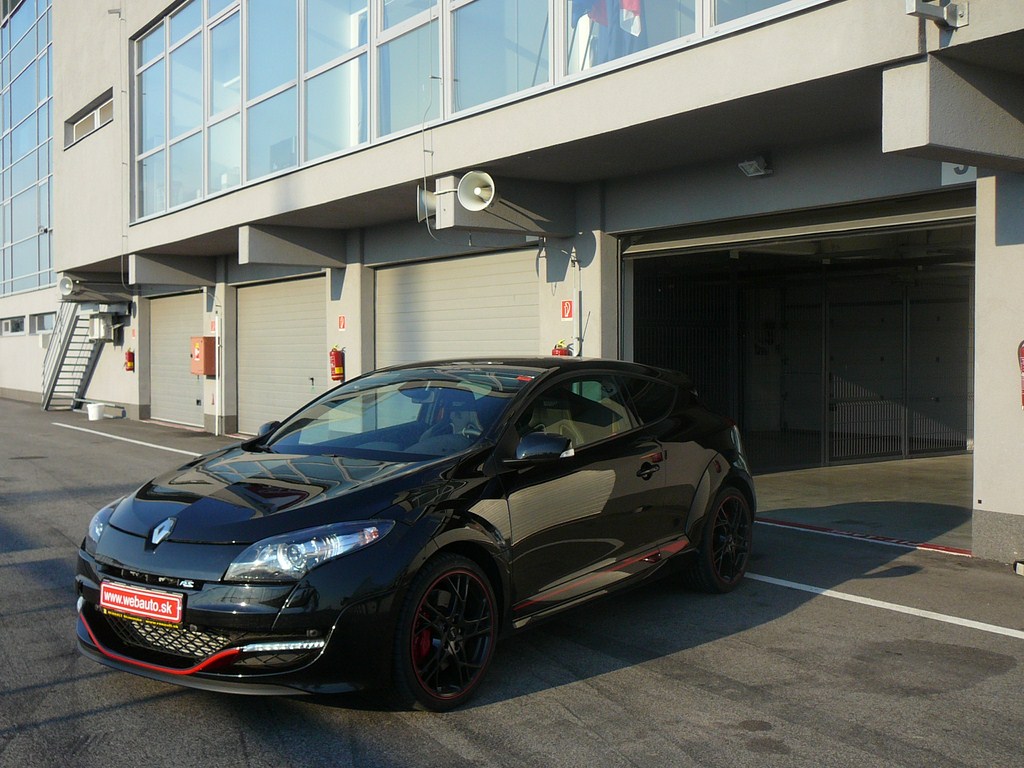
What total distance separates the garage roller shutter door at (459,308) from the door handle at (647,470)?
21.3ft

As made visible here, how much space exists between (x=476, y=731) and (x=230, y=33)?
15017mm

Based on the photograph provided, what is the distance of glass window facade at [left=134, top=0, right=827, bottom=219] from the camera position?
944cm

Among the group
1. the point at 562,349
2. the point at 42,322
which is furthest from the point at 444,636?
the point at 42,322

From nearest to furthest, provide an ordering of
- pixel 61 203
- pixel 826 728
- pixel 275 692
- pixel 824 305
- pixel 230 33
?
pixel 275 692 → pixel 826 728 → pixel 824 305 → pixel 230 33 → pixel 61 203

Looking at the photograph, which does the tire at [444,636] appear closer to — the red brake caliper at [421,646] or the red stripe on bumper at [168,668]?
the red brake caliper at [421,646]

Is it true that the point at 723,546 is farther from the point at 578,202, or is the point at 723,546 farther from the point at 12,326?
the point at 12,326

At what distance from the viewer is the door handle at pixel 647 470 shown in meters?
5.96

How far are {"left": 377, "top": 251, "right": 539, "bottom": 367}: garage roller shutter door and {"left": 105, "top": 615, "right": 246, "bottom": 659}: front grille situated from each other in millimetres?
8123

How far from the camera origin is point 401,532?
4477 millimetres

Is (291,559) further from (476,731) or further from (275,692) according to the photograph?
(476,731)

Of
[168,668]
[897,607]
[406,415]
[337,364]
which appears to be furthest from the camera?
[337,364]

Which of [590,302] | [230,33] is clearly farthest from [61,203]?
[590,302]

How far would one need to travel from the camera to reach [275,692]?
4.20 meters

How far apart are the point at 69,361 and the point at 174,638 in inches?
1047
